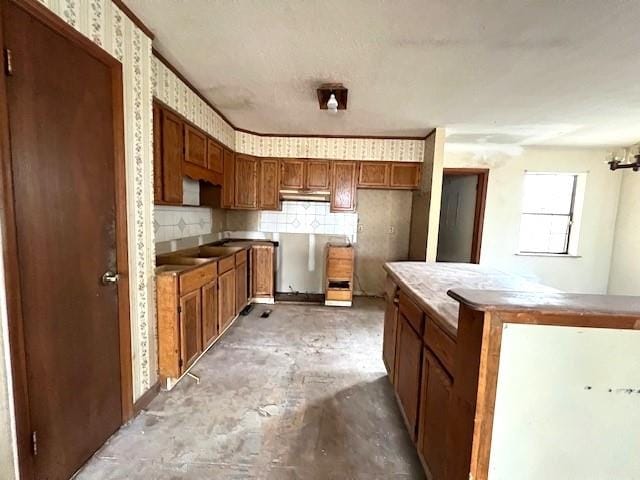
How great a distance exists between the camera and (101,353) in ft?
5.26

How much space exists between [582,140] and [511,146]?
2.66 ft

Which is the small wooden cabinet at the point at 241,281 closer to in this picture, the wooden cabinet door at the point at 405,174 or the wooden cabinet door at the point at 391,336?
the wooden cabinet door at the point at 391,336

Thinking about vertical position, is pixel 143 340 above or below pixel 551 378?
below

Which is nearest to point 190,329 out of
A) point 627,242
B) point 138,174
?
point 138,174

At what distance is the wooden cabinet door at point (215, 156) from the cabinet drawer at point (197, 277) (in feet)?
3.70

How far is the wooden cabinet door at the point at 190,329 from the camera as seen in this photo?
2211mm

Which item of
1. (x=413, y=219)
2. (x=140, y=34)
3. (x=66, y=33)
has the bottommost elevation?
(x=413, y=219)

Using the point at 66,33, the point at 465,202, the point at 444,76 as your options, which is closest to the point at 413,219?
the point at 465,202

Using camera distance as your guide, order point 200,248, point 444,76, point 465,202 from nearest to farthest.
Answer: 1. point 444,76
2. point 200,248
3. point 465,202

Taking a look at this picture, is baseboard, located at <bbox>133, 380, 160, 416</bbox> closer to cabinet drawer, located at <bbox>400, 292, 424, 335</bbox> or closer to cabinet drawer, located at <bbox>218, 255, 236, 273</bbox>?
cabinet drawer, located at <bbox>218, 255, 236, 273</bbox>

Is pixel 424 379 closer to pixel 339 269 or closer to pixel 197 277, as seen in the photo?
pixel 197 277

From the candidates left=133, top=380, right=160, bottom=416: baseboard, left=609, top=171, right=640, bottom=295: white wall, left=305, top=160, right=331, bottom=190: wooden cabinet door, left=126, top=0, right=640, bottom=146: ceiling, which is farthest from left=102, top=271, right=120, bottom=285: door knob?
left=609, top=171, right=640, bottom=295: white wall

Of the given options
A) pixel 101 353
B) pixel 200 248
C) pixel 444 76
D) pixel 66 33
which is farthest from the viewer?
pixel 200 248

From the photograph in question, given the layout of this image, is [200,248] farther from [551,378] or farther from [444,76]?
[551,378]
